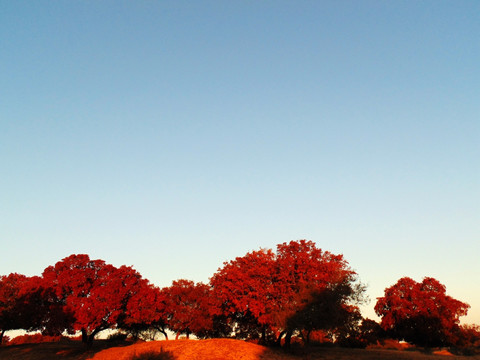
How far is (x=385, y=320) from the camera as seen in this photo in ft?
220

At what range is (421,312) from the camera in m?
62.6

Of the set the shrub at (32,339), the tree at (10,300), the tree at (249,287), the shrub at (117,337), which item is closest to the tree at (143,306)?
the tree at (249,287)

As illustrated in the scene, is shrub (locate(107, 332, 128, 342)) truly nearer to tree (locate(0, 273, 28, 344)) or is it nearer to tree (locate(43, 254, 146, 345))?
tree (locate(43, 254, 146, 345))

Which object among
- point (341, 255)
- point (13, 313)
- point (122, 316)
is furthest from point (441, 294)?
point (13, 313)

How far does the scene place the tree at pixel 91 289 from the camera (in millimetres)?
49719

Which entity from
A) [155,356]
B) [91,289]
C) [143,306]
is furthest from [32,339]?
[155,356]

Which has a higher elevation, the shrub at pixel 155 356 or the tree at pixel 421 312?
the tree at pixel 421 312

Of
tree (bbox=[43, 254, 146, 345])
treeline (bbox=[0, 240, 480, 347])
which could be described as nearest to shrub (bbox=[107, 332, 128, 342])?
treeline (bbox=[0, 240, 480, 347])

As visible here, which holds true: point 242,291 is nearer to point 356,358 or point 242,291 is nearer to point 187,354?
point 187,354

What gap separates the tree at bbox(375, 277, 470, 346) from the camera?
61316 millimetres

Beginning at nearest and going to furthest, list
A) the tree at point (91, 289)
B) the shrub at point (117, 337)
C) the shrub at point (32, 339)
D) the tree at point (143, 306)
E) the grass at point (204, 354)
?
the grass at point (204, 354) → the tree at point (91, 289) → the tree at point (143, 306) → the shrub at point (117, 337) → the shrub at point (32, 339)

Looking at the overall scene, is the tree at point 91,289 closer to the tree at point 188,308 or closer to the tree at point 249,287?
the tree at point 188,308

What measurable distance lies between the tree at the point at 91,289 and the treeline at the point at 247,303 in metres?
0.15

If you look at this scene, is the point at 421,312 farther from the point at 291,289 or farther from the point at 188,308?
the point at 188,308
